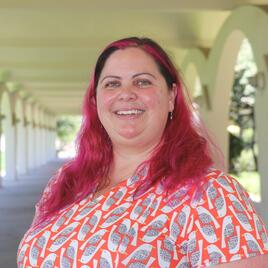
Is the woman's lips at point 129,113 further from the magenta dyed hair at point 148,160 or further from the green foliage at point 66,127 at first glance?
the green foliage at point 66,127

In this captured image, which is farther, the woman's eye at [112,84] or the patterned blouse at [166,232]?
the woman's eye at [112,84]

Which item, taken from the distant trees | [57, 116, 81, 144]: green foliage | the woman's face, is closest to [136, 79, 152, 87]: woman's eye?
the woman's face

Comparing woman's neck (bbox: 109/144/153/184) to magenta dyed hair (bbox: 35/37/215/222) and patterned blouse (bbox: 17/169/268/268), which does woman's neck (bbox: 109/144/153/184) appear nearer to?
magenta dyed hair (bbox: 35/37/215/222)

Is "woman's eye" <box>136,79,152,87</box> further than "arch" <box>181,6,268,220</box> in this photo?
No

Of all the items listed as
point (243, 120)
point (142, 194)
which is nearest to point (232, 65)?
point (142, 194)

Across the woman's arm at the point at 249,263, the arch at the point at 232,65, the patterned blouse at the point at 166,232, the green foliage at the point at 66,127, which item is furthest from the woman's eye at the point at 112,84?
the green foliage at the point at 66,127

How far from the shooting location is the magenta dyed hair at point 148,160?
5.52ft

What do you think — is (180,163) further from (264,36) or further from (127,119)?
(264,36)

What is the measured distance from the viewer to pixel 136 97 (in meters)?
1.82

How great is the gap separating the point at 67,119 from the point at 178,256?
5947 cm

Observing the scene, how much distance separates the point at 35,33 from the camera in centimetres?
1002

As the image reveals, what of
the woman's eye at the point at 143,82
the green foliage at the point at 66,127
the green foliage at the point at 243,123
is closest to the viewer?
the woman's eye at the point at 143,82

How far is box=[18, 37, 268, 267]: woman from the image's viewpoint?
150 cm

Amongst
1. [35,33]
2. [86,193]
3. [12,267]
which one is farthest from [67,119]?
[86,193]
